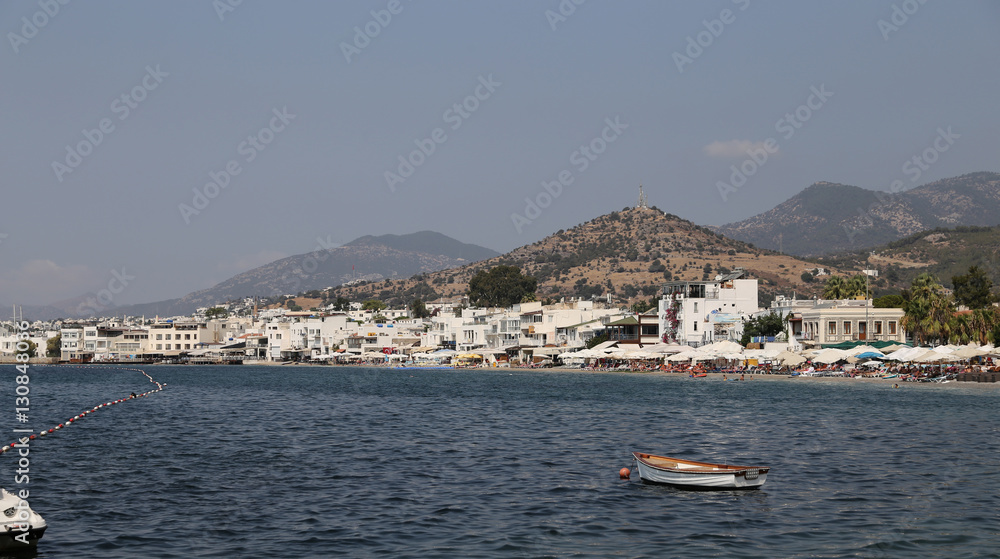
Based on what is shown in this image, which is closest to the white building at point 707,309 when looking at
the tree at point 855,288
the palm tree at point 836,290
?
the palm tree at point 836,290

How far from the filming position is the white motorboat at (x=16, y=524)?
18703mm

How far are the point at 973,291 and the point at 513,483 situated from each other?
78.7 metres

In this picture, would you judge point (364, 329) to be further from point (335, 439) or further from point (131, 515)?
point (131, 515)

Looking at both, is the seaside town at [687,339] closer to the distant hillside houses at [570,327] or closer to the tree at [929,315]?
the distant hillside houses at [570,327]

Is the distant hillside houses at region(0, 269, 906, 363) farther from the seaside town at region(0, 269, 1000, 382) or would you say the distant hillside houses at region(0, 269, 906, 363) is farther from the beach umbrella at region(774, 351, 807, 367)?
the beach umbrella at region(774, 351, 807, 367)

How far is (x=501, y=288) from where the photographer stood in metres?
189

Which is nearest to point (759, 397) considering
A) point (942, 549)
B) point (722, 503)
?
point (722, 503)

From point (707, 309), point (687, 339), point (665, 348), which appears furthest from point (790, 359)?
point (707, 309)

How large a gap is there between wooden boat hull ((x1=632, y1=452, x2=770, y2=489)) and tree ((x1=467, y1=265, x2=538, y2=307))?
6210 inches

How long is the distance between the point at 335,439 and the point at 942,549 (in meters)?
27.2

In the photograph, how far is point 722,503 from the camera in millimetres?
26062

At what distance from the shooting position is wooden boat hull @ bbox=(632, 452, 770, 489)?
2752 cm

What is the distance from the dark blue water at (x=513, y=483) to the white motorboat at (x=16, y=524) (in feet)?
2.97

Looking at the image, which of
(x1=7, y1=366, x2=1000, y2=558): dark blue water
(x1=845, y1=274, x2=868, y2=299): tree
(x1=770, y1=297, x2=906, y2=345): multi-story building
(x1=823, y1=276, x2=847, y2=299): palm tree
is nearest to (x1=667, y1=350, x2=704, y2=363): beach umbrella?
(x1=770, y1=297, x2=906, y2=345): multi-story building
